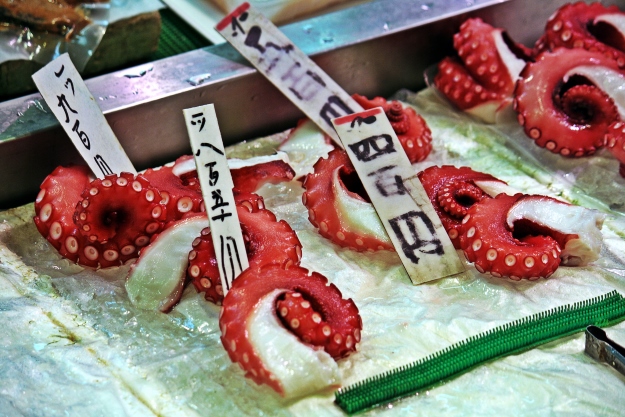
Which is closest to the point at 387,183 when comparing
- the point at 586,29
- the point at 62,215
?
the point at 62,215

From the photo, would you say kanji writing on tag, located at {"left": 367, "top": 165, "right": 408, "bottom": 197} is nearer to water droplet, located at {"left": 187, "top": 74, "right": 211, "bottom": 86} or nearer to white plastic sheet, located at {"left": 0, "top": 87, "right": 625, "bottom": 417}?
white plastic sheet, located at {"left": 0, "top": 87, "right": 625, "bottom": 417}

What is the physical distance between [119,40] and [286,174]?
3.34 ft

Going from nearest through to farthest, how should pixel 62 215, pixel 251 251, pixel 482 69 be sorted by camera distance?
pixel 251 251 < pixel 62 215 < pixel 482 69

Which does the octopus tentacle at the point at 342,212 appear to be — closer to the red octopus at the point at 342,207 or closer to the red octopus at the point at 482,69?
the red octopus at the point at 342,207

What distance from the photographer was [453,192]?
7.34 ft

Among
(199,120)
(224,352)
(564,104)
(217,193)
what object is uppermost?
(199,120)

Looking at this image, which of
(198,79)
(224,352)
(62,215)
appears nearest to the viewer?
(224,352)

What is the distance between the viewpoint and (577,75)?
8.56 feet

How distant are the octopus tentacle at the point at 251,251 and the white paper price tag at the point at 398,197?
1.02ft

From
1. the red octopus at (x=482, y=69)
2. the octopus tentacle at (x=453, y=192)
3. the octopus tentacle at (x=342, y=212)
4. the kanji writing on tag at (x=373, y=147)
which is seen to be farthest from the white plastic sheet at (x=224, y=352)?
the red octopus at (x=482, y=69)

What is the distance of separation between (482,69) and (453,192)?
66cm

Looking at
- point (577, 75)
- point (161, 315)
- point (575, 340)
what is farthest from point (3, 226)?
point (577, 75)

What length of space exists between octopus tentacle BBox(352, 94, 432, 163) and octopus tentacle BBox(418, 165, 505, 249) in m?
0.26

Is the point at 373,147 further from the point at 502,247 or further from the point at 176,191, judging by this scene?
the point at 176,191
